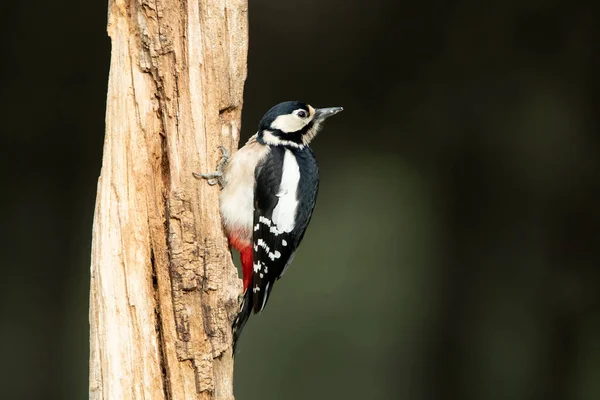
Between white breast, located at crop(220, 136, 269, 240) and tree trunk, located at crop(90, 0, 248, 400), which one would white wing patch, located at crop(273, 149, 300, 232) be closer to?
white breast, located at crop(220, 136, 269, 240)

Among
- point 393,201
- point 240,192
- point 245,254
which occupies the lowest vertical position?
point 245,254

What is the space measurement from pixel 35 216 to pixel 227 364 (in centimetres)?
238

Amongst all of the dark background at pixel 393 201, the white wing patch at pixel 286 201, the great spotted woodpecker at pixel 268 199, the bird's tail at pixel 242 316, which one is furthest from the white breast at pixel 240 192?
the dark background at pixel 393 201

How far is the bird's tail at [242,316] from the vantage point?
314cm

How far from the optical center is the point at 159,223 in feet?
9.45

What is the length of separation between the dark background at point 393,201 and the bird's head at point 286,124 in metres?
1.46

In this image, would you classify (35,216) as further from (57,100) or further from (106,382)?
(106,382)

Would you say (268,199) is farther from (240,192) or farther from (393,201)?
(393,201)

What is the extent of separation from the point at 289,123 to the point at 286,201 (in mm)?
347

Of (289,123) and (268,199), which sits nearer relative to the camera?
(268,199)

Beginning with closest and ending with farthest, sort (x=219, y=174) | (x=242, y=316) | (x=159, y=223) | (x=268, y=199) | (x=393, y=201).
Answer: (x=159, y=223) < (x=219, y=174) < (x=242, y=316) < (x=268, y=199) < (x=393, y=201)

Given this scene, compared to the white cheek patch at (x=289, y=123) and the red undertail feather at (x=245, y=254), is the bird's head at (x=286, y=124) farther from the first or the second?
the red undertail feather at (x=245, y=254)

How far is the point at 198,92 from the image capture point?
9.59 ft

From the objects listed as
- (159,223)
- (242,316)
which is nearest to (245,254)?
(242,316)
